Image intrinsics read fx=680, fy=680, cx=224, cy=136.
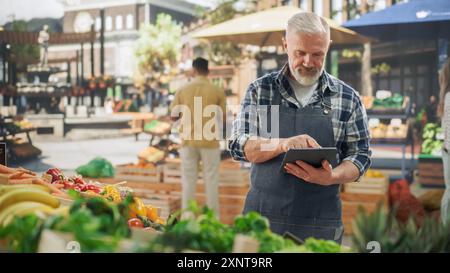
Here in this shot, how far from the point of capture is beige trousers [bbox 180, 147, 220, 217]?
5.31 m

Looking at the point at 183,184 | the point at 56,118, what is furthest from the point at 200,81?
the point at 56,118

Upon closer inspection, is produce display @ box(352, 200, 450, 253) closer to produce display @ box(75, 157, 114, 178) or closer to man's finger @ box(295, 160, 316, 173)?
man's finger @ box(295, 160, 316, 173)

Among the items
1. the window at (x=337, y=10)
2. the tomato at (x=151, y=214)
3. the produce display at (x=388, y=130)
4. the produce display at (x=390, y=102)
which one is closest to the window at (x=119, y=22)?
the window at (x=337, y=10)

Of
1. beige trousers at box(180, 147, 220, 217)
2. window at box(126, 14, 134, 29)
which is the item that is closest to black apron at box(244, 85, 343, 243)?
beige trousers at box(180, 147, 220, 217)

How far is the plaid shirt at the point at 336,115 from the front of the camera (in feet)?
8.32

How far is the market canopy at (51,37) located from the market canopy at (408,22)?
2.08 metres

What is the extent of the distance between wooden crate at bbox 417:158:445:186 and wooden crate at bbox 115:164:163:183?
218 centimetres

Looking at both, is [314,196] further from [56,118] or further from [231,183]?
[56,118]

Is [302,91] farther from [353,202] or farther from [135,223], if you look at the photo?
[353,202]

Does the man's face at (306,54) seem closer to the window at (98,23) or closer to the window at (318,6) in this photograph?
the window at (98,23)

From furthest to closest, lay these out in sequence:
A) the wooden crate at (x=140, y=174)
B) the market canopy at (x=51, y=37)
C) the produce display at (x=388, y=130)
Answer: the produce display at (x=388, y=130)
the wooden crate at (x=140, y=174)
the market canopy at (x=51, y=37)

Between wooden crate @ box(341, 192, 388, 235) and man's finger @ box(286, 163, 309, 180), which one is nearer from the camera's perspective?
man's finger @ box(286, 163, 309, 180)

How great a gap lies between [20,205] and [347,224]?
155 inches

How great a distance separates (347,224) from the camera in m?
5.44
